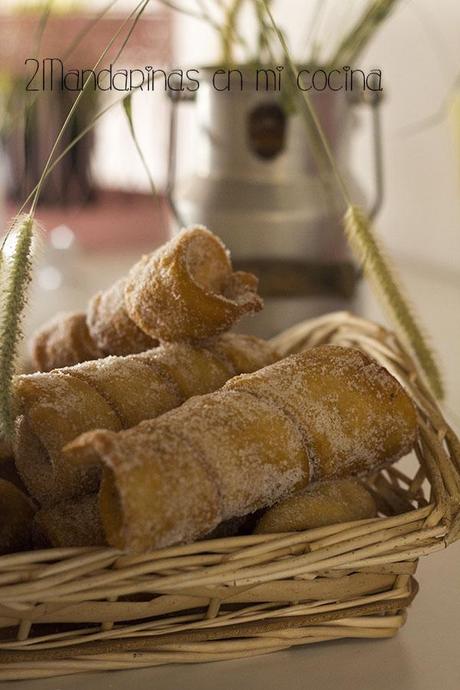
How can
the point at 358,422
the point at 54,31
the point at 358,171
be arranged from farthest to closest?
the point at 54,31 → the point at 358,171 → the point at 358,422

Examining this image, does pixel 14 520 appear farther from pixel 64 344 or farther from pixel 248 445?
pixel 64 344

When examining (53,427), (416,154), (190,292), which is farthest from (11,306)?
(416,154)

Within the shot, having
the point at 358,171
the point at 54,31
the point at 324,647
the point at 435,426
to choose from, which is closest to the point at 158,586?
the point at 324,647

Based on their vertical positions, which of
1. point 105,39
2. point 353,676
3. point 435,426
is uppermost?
point 105,39

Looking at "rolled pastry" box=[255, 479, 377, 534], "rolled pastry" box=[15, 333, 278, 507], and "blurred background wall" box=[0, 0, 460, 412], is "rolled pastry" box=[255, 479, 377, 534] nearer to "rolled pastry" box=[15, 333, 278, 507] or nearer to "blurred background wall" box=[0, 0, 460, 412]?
"rolled pastry" box=[15, 333, 278, 507]

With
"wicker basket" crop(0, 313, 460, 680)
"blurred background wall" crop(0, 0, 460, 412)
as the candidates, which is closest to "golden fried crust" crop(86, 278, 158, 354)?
"wicker basket" crop(0, 313, 460, 680)

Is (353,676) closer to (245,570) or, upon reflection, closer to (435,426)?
(245,570)
